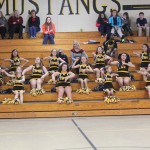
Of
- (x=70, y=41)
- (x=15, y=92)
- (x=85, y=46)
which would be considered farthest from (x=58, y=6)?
(x=15, y=92)

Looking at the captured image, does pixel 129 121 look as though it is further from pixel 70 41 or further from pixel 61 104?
pixel 70 41

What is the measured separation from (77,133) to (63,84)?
3097mm

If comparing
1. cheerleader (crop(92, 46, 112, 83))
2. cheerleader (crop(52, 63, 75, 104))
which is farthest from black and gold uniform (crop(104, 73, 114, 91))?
cheerleader (crop(52, 63, 75, 104))

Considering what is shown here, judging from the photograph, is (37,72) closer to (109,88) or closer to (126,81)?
(109,88)

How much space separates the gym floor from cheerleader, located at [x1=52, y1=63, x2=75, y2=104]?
71 cm

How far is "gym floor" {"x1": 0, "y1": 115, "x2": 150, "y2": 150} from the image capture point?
5441 millimetres

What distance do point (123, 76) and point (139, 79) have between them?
86 cm

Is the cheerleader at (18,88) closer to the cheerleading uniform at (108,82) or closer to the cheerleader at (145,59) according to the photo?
the cheerleading uniform at (108,82)

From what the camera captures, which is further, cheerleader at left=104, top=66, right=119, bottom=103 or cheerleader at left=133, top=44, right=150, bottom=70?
cheerleader at left=133, top=44, right=150, bottom=70

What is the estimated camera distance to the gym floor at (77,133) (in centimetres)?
544

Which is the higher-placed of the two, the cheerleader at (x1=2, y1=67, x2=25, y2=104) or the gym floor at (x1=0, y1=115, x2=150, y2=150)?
the cheerleader at (x1=2, y1=67, x2=25, y2=104)

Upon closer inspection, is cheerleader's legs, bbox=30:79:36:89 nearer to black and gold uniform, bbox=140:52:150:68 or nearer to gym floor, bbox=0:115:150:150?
gym floor, bbox=0:115:150:150

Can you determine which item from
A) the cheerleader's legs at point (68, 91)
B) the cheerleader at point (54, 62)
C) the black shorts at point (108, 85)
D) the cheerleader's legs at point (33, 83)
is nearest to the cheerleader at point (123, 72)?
the black shorts at point (108, 85)

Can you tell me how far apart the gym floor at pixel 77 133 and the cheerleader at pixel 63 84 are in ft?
2.34
